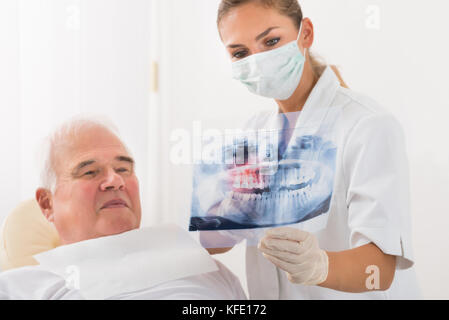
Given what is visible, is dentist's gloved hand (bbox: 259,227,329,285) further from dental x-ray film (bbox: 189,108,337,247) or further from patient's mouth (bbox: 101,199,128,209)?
patient's mouth (bbox: 101,199,128,209)

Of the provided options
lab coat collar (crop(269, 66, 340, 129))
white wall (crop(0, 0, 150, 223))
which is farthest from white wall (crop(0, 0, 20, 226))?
lab coat collar (crop(269, 66, 340, 129))

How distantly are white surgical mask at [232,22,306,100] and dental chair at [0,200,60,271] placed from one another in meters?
0.71

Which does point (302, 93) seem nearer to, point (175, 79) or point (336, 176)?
point (336, 176)

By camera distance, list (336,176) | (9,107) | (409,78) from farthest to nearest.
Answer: (9,107)
(409,78)
(336,176)

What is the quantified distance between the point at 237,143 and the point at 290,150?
0.46ft

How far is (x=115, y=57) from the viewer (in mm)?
1252

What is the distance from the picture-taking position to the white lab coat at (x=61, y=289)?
0.96 metres

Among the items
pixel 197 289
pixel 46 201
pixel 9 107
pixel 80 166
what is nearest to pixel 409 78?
pixel 197 289

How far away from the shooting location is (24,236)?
3.88ft

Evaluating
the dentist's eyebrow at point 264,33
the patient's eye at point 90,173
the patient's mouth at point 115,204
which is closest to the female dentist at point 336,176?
the dentist's eyebrow at point 264,33

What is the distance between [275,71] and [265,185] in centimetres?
29

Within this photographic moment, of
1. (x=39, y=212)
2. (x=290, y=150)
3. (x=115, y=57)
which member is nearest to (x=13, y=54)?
(x=115, y=57)
